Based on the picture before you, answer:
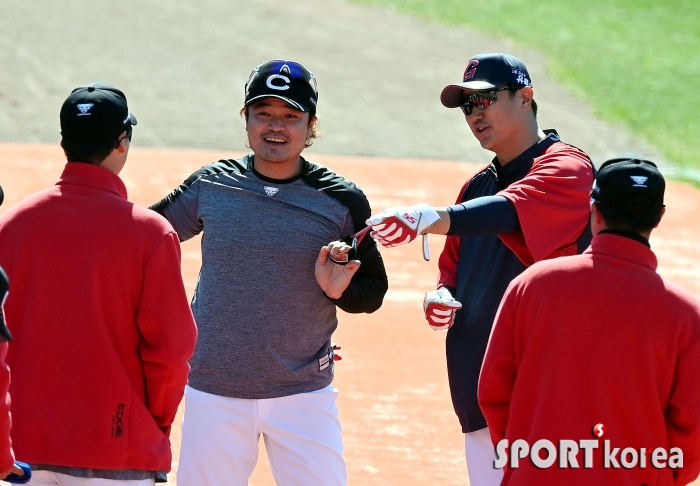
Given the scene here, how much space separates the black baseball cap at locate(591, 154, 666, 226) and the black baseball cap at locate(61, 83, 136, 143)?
1.61m

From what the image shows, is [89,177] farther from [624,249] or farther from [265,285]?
[624,249]

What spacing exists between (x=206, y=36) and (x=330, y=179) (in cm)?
1977

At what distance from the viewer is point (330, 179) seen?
4574mm

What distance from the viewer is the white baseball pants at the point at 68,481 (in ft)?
11.5

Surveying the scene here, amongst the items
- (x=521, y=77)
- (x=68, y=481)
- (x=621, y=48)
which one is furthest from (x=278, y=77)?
(x=621, y=48)

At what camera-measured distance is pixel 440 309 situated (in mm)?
4426

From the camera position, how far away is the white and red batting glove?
14.5ft

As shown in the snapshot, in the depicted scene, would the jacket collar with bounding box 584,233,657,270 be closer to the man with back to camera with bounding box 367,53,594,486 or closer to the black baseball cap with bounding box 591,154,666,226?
the black baseball cap with bounding box 591,154,666,226

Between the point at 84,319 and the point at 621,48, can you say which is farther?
the point at 621,48

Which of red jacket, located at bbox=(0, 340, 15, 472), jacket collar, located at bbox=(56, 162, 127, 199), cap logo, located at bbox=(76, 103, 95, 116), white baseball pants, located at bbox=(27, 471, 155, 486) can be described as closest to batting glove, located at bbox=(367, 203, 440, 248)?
jacket collar, located at bbox=(56, 162, 127, 199)

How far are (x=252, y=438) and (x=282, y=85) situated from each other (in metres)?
1.46

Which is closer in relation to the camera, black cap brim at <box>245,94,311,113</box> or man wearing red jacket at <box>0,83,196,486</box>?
man wearing red jacket at <box>0,83,196,486</box>

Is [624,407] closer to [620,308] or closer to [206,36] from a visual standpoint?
[620,308]

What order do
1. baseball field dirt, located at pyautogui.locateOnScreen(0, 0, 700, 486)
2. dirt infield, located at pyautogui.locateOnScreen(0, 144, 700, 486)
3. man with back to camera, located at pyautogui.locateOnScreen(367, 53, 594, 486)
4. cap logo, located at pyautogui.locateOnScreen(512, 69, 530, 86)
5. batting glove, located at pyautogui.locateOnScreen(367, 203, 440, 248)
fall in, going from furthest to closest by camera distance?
baseball field dirt, located at pyautogui.locateOnScreen(0, 0, 700, 486) < dirt infield, located at pyautogui.locateOnScreen(0, 144, 700, 486) < cap logo, located at pyautogui.locateOnScreen(512, 69, 530, 86) < man with back to camera, located at pyautogui.locateOnScreen(367, 53, 594, 486) < batting glove, located at pyautogui.locateOnScreen(367, 203, 440, 248)
